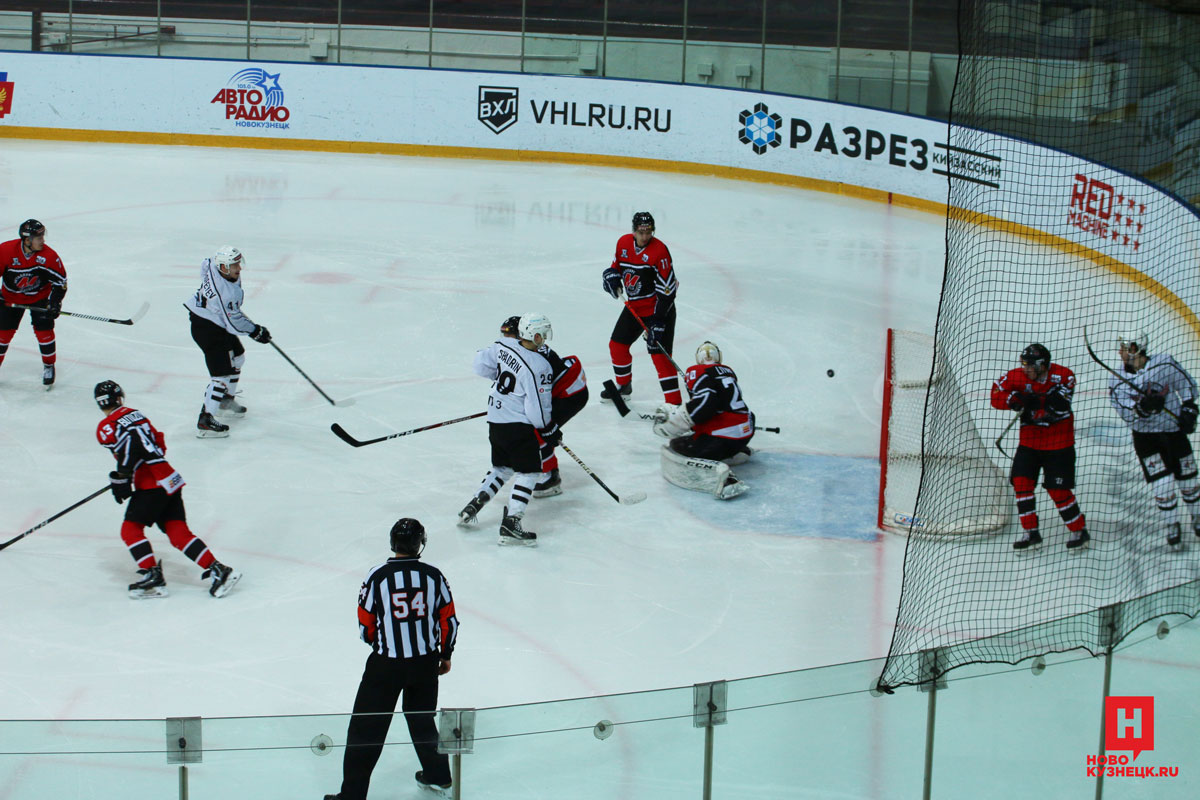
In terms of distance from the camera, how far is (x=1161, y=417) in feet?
20.6

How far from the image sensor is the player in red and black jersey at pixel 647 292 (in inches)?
331

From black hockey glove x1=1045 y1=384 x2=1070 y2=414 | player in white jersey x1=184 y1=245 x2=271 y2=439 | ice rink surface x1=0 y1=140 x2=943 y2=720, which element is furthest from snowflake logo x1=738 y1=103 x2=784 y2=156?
black hockey glove x1=1045 y1=384 x2=1070 y2=414

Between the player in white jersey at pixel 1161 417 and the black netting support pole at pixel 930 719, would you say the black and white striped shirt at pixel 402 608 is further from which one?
the player in white jersey at pixel 1161 417

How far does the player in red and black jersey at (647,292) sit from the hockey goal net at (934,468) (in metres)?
1.50

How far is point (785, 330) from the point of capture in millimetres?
10383

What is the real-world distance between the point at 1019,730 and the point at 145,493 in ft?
12.3

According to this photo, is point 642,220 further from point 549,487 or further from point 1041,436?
point 1041,436

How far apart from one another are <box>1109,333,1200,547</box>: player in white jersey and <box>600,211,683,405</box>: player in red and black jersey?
2.87 metres

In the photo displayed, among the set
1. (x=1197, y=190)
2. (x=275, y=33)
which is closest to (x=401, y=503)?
(x=1197, y=190)

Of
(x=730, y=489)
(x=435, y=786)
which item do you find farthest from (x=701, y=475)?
(x=435, y=786)

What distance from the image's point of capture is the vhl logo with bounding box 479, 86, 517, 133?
16844 mm

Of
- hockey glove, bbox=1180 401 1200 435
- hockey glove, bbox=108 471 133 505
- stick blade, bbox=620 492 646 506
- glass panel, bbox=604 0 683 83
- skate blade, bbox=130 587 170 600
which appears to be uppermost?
glass panel, bbox=604 0 683 83

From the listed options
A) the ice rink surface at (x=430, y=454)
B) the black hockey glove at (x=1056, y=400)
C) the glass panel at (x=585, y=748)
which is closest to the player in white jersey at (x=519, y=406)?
the ice rink surface at (x=430, y=454)

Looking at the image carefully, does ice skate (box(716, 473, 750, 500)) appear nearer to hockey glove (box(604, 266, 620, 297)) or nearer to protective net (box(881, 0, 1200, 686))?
protective net (box(881, 0, 1200, 686))
